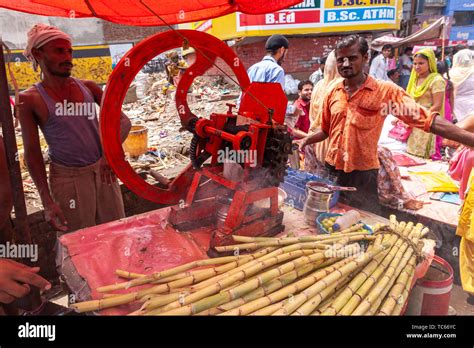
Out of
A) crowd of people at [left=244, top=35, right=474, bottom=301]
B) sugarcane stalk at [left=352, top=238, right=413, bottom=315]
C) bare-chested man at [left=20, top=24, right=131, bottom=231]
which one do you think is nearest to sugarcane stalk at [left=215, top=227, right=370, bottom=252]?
sugarcane stalk at [left=352, top=238, right=413, bottom=315]

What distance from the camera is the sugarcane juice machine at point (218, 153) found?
2.05 meters

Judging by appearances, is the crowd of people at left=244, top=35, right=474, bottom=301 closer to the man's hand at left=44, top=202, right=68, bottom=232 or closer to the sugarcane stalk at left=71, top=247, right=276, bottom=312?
the sugarcane stalk at left=71, top=247, right=276, bottom=312

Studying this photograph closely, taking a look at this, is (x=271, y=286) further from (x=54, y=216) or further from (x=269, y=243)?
(x=54, y=216)

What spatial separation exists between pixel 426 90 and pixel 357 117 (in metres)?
3.39

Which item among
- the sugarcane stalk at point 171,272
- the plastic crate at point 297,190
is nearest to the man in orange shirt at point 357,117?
the plastic crate at point 297,190

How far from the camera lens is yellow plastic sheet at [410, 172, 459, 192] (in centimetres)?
477

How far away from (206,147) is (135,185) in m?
0.56

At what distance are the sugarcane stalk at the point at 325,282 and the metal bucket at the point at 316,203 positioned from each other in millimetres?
558

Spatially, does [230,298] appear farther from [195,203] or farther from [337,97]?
[337,97]

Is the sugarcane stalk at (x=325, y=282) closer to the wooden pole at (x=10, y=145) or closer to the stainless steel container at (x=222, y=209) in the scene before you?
the stainless steel container at (x=222, y=209)

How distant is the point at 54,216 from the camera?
2879 millimetres

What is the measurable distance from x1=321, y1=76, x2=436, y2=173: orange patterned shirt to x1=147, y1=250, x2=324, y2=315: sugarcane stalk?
5.59 feet

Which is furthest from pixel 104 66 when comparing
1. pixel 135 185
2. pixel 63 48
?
pixel 135 185
